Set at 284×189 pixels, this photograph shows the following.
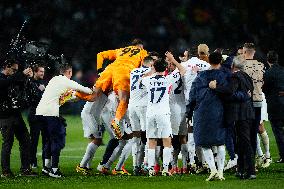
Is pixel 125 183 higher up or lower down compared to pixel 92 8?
lower down

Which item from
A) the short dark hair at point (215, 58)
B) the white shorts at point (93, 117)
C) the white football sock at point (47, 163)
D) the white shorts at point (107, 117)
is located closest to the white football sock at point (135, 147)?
the white shorts at point (107, 117)

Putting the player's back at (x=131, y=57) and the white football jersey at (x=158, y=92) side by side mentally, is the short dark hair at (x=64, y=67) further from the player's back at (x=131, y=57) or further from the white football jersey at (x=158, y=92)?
the white football jersey at (x=158, y=92)

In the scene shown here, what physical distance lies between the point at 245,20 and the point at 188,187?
25.7m

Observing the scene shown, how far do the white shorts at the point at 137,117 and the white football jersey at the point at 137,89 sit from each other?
0.10m

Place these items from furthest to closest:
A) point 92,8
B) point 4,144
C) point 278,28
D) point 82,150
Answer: point 92,8, point 278,28, point 82,150, point 4,144

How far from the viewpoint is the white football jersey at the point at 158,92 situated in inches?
636

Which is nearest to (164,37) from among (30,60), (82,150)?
(82,150)

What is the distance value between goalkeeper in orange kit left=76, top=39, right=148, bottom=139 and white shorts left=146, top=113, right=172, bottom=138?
3.11ft

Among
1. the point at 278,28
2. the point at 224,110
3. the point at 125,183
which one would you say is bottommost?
the point at 125,183

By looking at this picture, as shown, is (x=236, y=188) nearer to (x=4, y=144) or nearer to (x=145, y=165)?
(x=145, y=165)

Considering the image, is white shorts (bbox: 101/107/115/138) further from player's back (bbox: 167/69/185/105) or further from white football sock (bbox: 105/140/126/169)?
player's back (bbox: 167/69/185/105)

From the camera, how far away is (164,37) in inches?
1709

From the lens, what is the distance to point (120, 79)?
17656mm

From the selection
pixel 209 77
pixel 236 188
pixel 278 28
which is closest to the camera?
pixel 236 188
